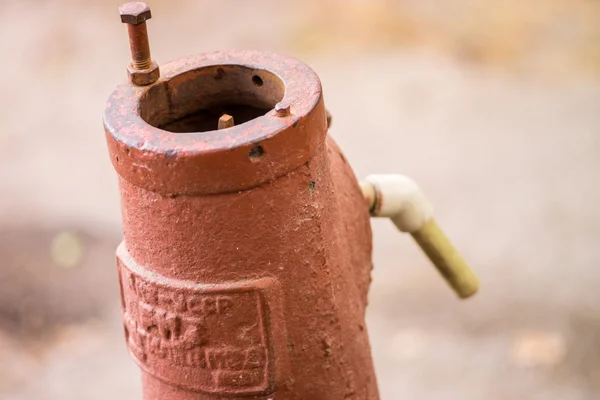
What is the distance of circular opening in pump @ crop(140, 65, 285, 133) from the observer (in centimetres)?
93

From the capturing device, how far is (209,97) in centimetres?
96

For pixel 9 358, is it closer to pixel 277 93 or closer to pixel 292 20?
pixel 277 93

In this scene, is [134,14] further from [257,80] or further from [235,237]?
[235,237]

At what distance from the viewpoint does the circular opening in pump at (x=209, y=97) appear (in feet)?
3.04

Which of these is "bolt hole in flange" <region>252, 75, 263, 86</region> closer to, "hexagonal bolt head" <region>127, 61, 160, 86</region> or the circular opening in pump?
the circular opening in pump

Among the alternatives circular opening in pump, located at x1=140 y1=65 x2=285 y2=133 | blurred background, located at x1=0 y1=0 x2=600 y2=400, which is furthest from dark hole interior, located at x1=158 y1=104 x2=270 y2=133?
blurred background, located at x1=0 y1=0 x2=600 y2=400

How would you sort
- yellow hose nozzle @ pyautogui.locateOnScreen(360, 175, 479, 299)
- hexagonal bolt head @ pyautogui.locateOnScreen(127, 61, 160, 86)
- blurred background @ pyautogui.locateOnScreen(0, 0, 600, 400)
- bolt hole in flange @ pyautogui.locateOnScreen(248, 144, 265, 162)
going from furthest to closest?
blurred background @ pyautogui.locateOnScreen(0, 0, 600, 400) → yellow hose nozzle @ pyautogui.locateOnScreen(360, 175, 479, 299) → hexagonal bolt head @ pyautogui.locateOnScreen(127, 61, 160, 86) → bolt hole in flange @ pyautogui.locateOnScreen(248, 144, 265, 162)

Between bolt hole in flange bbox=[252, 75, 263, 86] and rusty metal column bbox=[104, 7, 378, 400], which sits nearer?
rusty metal column bbox=[104, 7, 378, 400]

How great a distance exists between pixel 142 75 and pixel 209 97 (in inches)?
3.7

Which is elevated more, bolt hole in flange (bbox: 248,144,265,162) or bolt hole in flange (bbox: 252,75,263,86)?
bolt hole in flange (bbox: 252,75,263,86)

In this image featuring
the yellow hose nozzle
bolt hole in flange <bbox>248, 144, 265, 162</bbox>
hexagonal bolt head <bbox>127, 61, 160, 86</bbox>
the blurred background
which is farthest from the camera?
the blurred background

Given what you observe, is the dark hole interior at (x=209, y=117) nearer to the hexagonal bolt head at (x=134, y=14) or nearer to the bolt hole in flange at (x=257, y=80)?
the bolt hole in flange at (x=257, y=80)

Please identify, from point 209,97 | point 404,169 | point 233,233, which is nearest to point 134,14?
point 209,97

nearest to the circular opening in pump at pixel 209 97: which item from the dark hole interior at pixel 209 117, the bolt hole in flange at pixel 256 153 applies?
the dark hole interior at pixel 209 117
